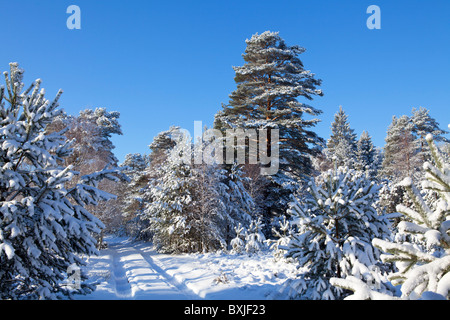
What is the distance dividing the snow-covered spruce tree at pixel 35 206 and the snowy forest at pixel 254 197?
0.08 feet

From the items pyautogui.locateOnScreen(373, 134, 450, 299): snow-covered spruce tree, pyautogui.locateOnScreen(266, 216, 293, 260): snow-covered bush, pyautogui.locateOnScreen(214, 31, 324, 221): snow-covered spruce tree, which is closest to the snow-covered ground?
pyautogui.locateOnScreen(266, 216, 293, 260): snow-covered bush

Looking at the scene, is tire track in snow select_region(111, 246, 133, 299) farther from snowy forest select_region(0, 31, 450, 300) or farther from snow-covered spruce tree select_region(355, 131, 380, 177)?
snow-covered spruce tree select_region(355, 131, 380, 177)

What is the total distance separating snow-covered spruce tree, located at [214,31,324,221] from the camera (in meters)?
19.5

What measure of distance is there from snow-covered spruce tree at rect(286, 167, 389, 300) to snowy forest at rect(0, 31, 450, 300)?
1.2 inches

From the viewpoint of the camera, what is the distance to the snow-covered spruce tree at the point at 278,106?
19484 mm

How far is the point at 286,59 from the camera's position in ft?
72.4

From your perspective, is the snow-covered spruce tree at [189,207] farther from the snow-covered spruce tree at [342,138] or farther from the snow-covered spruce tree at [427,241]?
the snow-covered spruce tree at [342,138]

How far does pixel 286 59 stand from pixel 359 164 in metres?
22.8

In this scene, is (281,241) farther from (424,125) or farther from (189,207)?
(424,125)

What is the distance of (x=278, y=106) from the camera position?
2123cm

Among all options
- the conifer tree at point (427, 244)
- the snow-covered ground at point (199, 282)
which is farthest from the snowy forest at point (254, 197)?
the snow-covered ground at point (199, 282)

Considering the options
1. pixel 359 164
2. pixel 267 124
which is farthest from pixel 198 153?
pixel 359 164
